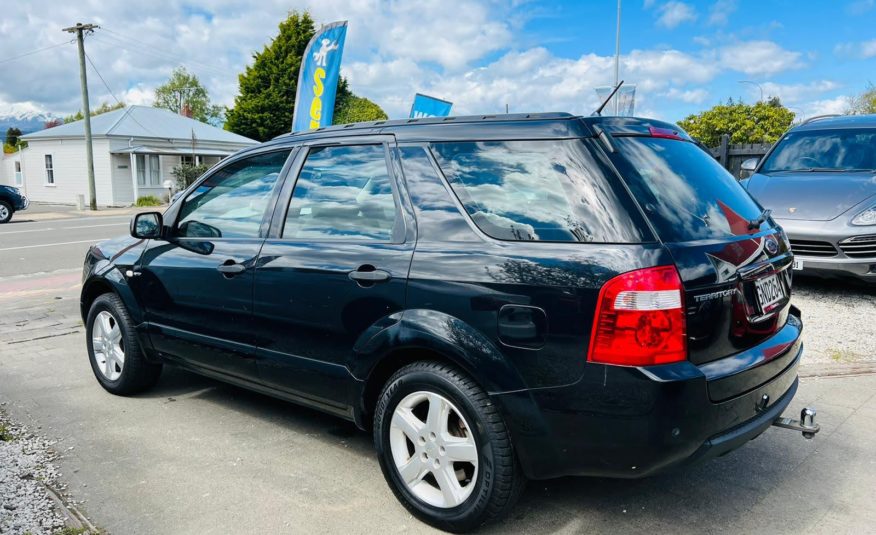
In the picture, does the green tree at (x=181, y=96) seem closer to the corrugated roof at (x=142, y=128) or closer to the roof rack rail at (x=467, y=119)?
the corrugated roof at (x=142, y=128)

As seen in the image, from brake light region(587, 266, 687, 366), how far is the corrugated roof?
113ft

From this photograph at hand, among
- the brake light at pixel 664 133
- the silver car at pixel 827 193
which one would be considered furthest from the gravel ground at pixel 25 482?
the silver car at pixel 827 193

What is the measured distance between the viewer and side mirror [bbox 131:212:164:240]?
426cm

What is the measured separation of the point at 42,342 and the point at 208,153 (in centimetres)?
3175

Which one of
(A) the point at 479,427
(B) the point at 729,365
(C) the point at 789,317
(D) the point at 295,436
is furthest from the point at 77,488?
(C) the point at 789,317

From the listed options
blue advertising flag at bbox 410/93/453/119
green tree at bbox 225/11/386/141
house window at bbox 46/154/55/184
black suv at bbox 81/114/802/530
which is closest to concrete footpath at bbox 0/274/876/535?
black suv at bbox 81/114/802/530

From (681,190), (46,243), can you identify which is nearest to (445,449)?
(681,190)

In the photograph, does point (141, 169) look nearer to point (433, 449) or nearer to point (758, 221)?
point (433, 449)

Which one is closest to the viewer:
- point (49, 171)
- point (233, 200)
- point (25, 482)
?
point (25, 482)

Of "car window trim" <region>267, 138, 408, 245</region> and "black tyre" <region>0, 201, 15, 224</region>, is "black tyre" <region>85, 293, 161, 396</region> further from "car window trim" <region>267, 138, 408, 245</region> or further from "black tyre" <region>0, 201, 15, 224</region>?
"black tyre" <region>0, 201, 15, 224</region>

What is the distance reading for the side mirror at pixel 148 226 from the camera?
4.26m

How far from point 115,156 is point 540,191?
34.2 metres

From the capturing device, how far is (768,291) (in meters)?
2.96

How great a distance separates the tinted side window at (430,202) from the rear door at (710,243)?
2.42ft
